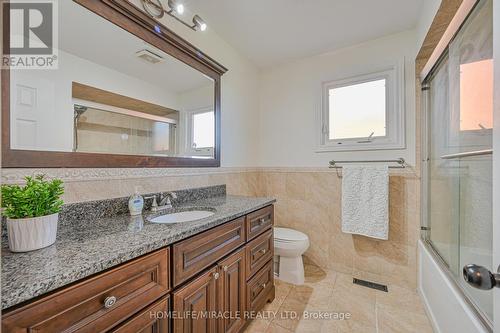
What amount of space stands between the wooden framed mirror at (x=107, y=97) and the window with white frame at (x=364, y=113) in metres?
1.28

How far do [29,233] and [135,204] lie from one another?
52 cm

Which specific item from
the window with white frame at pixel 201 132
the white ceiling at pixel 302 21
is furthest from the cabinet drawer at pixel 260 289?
the white ceiling at pixel 302 21

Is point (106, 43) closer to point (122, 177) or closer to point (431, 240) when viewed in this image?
point (122, 177)

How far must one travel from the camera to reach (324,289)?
195cm

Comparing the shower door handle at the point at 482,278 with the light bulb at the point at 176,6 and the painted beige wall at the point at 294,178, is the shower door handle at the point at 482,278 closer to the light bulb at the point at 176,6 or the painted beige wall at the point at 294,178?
the painted beige wall at the point at 294,178

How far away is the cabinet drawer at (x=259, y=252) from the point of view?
143 cm

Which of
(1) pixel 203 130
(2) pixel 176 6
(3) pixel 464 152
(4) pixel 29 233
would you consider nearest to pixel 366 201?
(3) pixel 464 152

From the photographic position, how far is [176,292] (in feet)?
3.09

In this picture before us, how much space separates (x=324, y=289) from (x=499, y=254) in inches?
61.3

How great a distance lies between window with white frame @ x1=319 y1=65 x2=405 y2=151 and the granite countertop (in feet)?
5.01

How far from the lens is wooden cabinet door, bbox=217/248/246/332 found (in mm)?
1208

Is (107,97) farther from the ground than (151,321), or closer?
farther from the ground

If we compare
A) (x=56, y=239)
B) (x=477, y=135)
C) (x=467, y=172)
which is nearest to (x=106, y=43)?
(x=56, y=239)

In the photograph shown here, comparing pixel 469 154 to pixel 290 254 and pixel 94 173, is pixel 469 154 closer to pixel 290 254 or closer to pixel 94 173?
pixel 290 254
